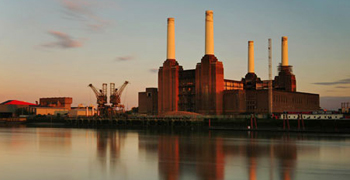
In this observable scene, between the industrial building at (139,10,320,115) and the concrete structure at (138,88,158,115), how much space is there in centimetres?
38

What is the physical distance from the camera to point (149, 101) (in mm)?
148000

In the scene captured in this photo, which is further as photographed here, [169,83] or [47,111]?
[47,111]

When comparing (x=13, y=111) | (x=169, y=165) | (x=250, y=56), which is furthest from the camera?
(x=13, y=111)

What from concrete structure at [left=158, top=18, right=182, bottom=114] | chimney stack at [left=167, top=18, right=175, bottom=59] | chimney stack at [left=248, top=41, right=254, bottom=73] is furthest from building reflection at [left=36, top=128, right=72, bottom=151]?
chimney stack at [left=248, top=41, right=254, bottom=73]

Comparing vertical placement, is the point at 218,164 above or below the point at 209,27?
below

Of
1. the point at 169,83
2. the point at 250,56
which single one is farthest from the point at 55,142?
the point at 250,56

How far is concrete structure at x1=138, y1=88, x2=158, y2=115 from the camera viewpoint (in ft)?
482

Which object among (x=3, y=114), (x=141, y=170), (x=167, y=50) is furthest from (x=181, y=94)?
(x=141, y=170)

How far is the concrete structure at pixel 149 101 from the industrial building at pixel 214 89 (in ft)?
1.26

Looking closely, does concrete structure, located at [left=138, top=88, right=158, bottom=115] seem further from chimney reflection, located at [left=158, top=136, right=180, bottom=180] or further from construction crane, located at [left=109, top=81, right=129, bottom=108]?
chimney reflection, located at [left=158, top=136, right=180, bottom=180]

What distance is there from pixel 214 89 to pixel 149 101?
32.2 m

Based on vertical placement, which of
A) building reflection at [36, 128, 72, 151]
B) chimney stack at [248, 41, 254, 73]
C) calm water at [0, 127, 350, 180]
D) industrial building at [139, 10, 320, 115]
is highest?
chimney stack at [248, 41, 254, 73]

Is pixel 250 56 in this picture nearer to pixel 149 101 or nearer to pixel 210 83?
pixel 210 83

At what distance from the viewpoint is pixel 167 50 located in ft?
437
